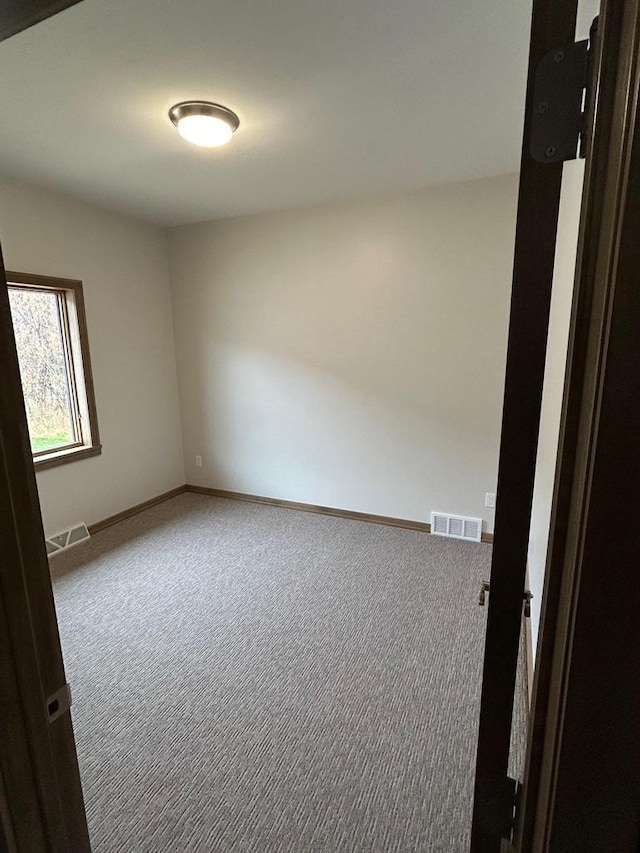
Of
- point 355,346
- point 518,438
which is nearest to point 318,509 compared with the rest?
point 355,346

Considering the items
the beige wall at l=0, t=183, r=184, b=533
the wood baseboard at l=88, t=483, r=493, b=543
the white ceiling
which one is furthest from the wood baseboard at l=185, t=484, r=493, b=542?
the white ceiling

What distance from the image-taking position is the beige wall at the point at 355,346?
10.4ft

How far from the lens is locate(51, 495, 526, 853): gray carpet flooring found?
1420mm

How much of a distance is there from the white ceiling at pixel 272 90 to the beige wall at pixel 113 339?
39 cm

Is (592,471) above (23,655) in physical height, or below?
above

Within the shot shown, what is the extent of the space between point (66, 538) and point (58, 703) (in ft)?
10.1

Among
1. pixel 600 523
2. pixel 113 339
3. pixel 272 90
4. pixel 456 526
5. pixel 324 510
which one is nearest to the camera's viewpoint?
pixel 600 523

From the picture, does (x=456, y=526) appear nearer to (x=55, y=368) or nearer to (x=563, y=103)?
(x=563, y=103)

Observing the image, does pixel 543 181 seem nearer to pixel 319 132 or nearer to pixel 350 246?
pixel 319 132

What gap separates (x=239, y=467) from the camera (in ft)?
14.2

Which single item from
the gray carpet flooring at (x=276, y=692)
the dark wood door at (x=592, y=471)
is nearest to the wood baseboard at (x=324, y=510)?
the gray carpet flooring at (x=276, y=692)

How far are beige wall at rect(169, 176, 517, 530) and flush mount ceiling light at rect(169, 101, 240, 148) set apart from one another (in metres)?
1.54

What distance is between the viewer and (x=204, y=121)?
1982 mm

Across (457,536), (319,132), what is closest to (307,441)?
(457,536)
